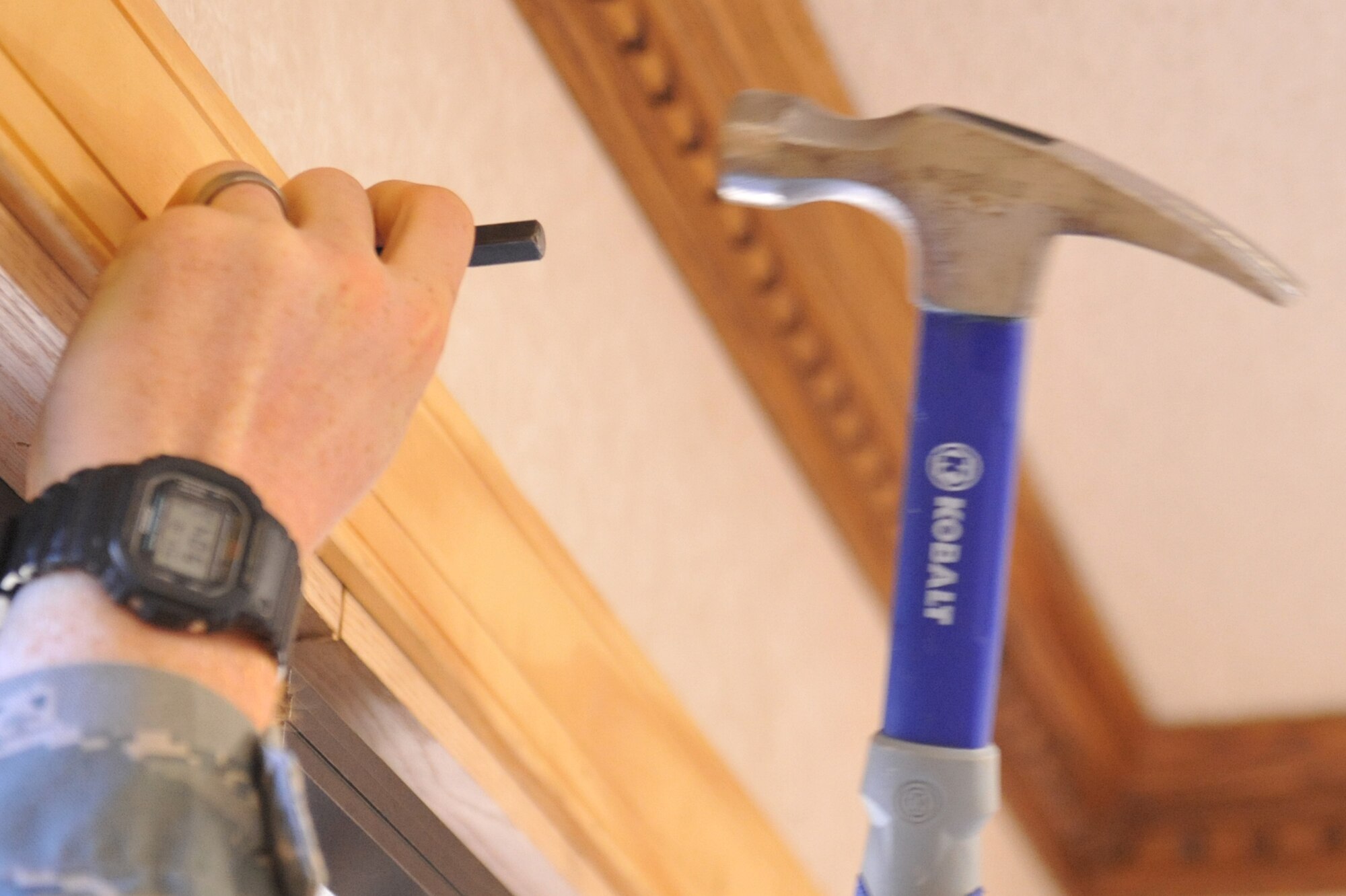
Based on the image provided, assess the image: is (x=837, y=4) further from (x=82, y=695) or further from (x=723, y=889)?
(x=82, y=695)

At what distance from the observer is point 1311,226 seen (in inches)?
39.4

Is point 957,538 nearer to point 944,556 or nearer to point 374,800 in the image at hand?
point 944,556

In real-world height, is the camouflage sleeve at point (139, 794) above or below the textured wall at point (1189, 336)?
above

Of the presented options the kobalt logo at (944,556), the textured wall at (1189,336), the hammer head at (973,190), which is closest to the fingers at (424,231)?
the hammer head at (973,190)

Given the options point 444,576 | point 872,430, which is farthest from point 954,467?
point 872,430

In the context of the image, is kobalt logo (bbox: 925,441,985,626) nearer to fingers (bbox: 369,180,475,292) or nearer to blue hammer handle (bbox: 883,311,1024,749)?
blue hammer handle (bbox: 883,311,1024,749)

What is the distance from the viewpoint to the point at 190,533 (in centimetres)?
35

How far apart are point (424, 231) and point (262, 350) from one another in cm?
9

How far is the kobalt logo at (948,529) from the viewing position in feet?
1.72

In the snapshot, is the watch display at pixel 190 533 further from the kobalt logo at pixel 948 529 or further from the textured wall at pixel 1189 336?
the textured wall at pixel 1189 336

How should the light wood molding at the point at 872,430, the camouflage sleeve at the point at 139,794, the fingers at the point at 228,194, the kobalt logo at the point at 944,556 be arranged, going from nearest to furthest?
the camouflage sleeve at the point at 139,794
the fingers at the point at 228,194
the kobalt logo at the point at 944,556
the light wood molding at the point at 872,430

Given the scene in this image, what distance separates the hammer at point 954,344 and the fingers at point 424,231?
4.5 inches

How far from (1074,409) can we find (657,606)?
0.49 metres

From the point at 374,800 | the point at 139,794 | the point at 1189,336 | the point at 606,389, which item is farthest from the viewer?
the point at 1189,336
